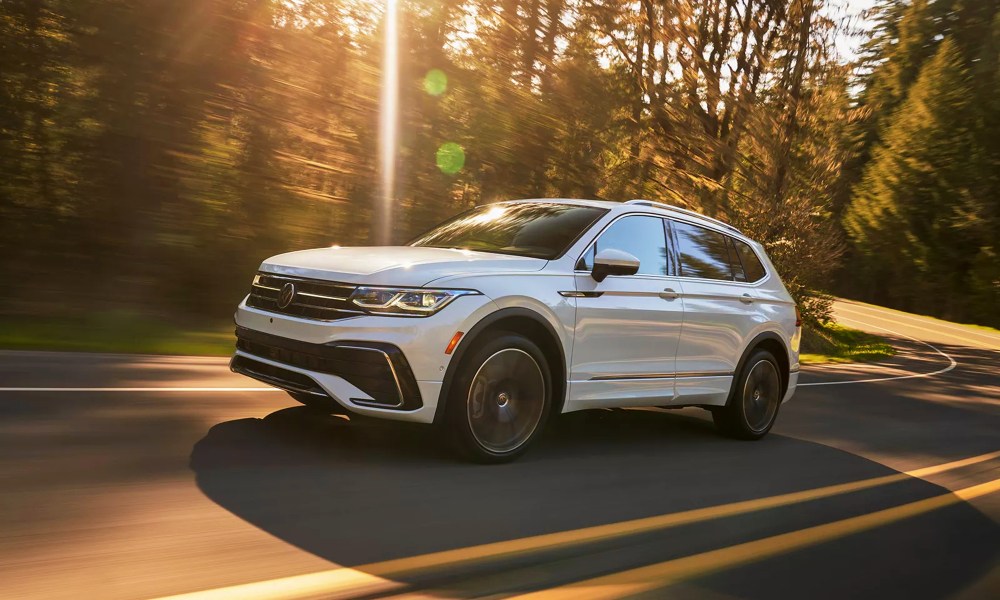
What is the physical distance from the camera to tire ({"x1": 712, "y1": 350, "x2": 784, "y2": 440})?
7.82 m

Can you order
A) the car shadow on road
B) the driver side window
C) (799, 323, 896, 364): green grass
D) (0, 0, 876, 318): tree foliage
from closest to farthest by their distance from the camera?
1. the car shadow on road
2. the driver side window
3. (0, 0, 876, 318): tree foliage
4. (799, 323, 896, 364): green grass

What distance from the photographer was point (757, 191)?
24375 mm

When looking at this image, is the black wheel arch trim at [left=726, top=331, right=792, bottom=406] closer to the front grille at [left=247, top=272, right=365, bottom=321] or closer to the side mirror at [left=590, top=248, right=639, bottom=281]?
the side mirror at [left=590, top=248, right=639, bottom=281]

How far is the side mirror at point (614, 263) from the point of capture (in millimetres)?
6070

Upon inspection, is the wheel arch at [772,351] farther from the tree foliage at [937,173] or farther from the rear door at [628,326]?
the tree foliage at [937,173]

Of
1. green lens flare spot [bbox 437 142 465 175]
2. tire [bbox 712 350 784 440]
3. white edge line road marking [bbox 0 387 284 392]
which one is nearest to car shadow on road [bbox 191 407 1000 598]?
tire [bbox 712 350 784 440]

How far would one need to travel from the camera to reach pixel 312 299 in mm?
5504

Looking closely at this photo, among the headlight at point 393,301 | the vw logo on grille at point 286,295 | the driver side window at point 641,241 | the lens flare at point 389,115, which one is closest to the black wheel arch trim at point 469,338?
the headlight at point 393,301

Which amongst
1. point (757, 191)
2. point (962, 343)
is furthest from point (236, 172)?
point (962, 343)

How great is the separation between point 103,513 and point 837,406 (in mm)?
9256

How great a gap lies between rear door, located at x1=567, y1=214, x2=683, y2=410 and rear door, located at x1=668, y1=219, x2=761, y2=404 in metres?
0.16

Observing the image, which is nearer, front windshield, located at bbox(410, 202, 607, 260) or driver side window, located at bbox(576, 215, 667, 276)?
front windshield, located at bbox(410, 202, 607, 260)

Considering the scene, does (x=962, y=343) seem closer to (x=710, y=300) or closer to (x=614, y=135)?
(x=614, y=135)

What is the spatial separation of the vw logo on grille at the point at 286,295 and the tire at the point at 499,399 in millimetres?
1083
